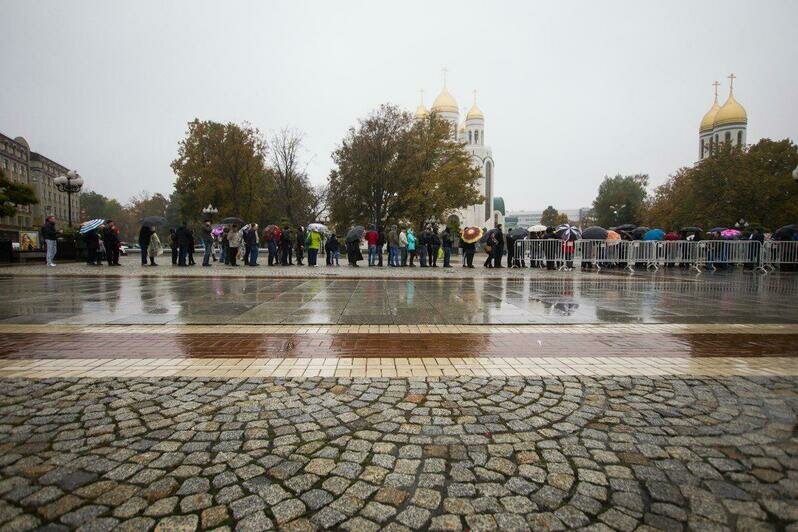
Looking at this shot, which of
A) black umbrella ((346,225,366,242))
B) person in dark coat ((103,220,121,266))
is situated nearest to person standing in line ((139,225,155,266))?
person in dark coat ((103,220,121,266))

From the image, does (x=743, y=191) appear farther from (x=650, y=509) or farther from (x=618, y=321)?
(x=650, y=509)

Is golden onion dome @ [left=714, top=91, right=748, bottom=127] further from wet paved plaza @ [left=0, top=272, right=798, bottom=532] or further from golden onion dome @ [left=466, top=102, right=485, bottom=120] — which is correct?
wet paved plaza @ [left=0, top=272, right=798, bottom=532]

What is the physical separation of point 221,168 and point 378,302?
36013mm

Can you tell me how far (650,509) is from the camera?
229cm

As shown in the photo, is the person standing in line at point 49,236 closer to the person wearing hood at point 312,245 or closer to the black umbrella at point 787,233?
the person wearing hood at point 312,245

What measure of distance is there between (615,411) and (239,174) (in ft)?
136

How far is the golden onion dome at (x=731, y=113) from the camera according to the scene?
66.4 m

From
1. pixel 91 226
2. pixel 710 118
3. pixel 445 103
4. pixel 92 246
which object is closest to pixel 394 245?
pixel 92 246

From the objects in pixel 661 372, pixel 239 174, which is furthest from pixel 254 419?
pixel 239 174

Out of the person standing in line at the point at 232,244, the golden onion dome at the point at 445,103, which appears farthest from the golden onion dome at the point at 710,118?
the person standing in line at the point at 232,244

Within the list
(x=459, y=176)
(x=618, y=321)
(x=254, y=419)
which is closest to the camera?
(x=254, y=419)

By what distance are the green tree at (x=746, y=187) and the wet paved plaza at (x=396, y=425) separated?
42.1 m

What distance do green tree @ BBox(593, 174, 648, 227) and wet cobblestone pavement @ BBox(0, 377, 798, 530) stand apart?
8261cm

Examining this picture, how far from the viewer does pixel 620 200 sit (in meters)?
81.3
